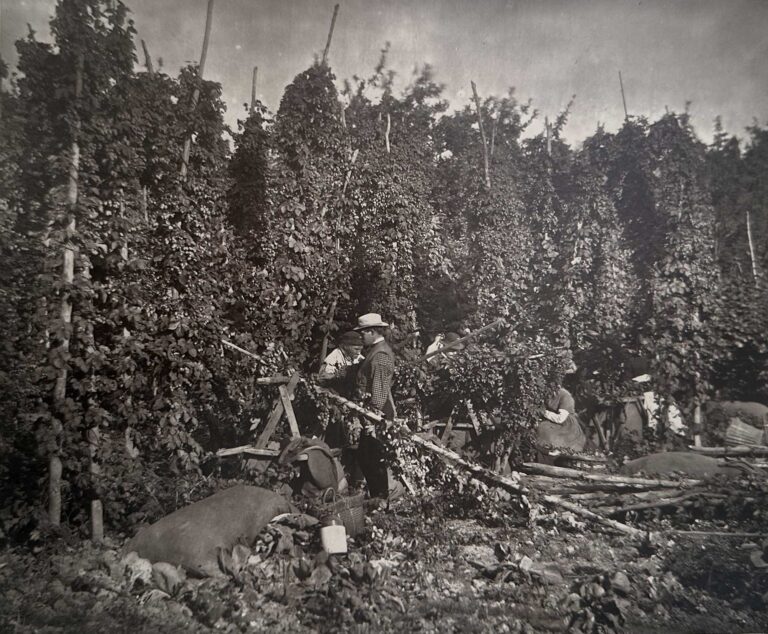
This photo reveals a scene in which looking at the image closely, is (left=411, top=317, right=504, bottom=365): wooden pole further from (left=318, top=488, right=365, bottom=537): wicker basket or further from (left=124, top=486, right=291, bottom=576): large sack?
(left=124, top=486, right=291, bottom=576): large sack

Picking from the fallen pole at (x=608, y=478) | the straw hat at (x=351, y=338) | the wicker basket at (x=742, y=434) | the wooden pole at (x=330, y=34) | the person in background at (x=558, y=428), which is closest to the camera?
the wooden pole at (x=330, y=34)

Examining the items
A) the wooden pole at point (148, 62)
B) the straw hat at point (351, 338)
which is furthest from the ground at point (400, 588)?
the wooden pole at point (148, 62)

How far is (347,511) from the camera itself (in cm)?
436

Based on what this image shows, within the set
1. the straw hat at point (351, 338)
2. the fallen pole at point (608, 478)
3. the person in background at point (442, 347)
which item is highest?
the straw hat at point (351, 338)

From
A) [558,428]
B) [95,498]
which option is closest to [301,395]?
[95,498]

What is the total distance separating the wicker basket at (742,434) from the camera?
607 cm

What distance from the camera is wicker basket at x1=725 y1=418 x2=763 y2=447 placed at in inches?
239

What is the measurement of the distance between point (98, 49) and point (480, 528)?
6066mm

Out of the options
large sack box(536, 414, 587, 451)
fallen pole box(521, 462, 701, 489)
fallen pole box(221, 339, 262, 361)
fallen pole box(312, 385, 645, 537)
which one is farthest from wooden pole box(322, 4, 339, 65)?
large sack box(536, 414, 587, 451)

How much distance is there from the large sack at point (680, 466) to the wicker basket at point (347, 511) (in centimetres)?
368

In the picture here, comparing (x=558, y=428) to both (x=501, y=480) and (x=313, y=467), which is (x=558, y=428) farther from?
(x=313, y=467)

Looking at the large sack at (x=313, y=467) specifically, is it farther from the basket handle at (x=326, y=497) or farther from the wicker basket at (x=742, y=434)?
the wicker basket at (x=742, y=434)

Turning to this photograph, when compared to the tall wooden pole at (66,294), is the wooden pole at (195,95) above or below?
above

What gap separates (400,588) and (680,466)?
13.5 ft
